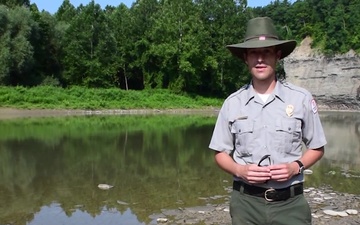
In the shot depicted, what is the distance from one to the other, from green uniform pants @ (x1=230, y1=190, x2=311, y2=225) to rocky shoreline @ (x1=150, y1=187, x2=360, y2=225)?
4.66m

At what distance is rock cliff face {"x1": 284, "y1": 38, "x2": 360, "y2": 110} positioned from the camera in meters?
54.7

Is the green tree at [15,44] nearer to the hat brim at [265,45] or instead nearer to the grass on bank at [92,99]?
the grass on bank at [92,99]

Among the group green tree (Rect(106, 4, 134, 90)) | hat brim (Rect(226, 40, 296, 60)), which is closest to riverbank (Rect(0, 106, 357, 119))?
green tree (Rect(106, 4, 134, 90))

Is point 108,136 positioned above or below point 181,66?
below

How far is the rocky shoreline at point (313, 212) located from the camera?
780 cm

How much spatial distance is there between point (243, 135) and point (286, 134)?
0.30m

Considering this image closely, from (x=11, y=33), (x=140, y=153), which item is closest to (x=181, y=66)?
(x=11, y=33)

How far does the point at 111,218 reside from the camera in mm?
8094

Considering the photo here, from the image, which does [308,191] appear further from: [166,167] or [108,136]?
[108,136]

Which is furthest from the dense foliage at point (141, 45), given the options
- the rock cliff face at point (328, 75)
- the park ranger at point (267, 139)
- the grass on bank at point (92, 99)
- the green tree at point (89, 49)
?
the park ranger at point (267, 139)

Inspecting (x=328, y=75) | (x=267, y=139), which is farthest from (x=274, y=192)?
(x=328, y=75)

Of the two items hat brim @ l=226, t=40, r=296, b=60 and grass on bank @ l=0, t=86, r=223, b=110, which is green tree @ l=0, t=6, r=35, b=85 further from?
hat brim @ l=226, t=40, r=296, b=60

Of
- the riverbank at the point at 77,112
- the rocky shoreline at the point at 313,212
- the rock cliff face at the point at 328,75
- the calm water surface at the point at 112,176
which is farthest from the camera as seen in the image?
the rock cliff face at the point at 328,75

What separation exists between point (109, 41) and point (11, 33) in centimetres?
1040
